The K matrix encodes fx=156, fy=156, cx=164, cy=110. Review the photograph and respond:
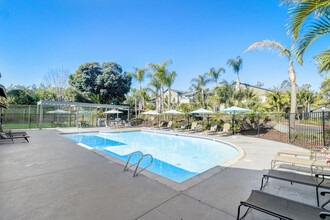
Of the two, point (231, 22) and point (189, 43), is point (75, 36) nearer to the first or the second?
point (189, 43)

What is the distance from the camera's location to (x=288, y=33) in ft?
10.4

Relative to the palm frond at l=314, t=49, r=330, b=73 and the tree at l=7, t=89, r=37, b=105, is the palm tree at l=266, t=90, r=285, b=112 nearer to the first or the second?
the palm frond at l=314, t=49, r=330, b=73

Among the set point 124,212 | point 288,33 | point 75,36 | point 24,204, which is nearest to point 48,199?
point 24,204

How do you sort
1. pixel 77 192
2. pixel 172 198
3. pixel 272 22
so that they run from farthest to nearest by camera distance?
pixel 272 22 < pixel 77 192 < pixel 172 198

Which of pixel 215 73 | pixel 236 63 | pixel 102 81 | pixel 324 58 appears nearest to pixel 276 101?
pixel 215 73

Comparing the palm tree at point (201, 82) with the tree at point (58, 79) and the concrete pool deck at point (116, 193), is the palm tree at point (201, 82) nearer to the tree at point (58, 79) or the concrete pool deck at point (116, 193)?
the concrete pool deck at point (116, 193)

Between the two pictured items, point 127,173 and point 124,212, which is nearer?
point 124,212

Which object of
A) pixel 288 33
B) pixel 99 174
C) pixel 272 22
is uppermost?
pixel 272 22

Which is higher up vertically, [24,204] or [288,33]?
[288,33]

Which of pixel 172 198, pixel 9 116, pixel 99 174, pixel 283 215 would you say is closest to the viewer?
pixel 283 215

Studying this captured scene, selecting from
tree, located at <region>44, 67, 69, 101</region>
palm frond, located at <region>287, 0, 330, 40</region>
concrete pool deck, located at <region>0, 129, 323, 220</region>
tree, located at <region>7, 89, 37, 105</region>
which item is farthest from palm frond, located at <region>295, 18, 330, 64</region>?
tree, located at <region>44, 67, 69, 101</region>

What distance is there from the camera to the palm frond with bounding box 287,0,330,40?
2559 millimetres

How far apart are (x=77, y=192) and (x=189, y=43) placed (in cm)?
1767

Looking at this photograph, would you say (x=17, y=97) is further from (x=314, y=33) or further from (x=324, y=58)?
(x=324, y=58)
